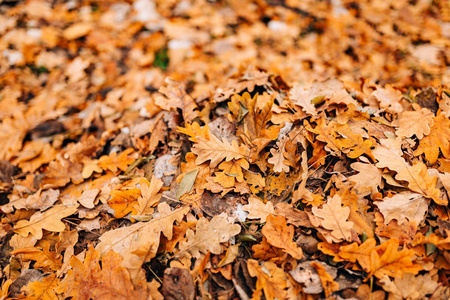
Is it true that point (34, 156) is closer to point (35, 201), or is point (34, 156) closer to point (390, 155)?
A: point (35, 201)

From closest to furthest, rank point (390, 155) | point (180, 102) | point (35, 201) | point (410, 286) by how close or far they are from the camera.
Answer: point (410, 286) < point (390, 155) < point (35, 201) < point (180, 102)

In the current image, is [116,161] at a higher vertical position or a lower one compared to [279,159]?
lower

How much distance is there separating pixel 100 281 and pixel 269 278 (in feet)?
2.95

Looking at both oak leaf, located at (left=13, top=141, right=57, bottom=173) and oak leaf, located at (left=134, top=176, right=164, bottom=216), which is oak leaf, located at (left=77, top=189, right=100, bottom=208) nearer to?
oak leaf, located at (left=134, top=176, right=164, bottom=216)

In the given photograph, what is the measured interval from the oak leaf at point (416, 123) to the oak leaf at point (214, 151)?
43.1 inches

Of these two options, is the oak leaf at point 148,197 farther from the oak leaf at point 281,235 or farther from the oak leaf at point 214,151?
the oak leaf at point 281,235

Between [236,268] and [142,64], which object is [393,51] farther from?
[236,268]

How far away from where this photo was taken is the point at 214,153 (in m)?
1.77

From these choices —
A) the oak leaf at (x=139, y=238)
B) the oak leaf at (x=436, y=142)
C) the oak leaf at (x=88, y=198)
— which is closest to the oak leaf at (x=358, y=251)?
the oak leaf at (x=436, y=142)

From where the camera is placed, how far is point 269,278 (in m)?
1.41

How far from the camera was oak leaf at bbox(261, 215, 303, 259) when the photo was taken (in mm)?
1461

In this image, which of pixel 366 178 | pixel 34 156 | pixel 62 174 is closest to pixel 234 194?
pixel 366 178

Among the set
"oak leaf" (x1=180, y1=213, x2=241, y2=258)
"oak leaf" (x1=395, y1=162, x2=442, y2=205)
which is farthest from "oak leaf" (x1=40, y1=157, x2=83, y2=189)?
"oak leaf" (x1=395, y1=162, x2=442, y2=205)

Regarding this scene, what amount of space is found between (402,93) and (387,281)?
1.68 metres
